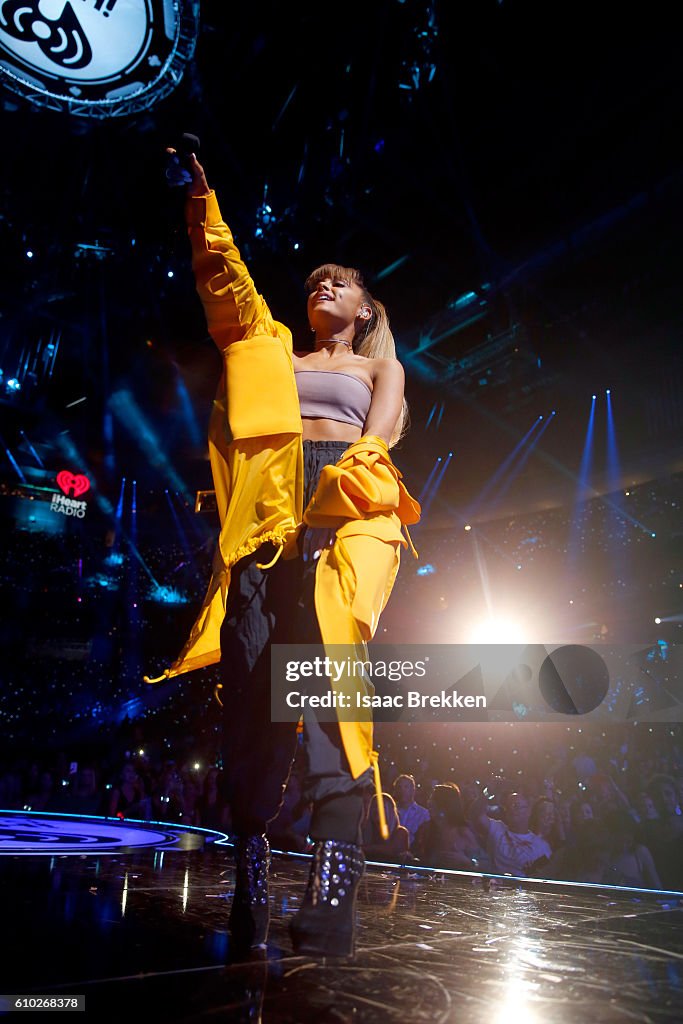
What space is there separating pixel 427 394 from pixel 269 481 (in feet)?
21.3

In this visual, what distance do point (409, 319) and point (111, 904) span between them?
6.48 m

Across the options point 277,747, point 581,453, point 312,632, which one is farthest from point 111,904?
point 581,453

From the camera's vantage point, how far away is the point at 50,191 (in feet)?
21.8

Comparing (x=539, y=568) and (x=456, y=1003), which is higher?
(x=539, y=568)

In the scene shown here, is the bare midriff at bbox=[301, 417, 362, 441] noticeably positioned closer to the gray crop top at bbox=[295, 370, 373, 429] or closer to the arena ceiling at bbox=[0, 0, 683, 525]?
the gray crop top at bbox=[295, 370, 373, 429]

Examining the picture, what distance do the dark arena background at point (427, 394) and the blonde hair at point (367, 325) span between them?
546 millimetres

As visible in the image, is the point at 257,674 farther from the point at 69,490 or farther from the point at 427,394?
the point at 69,490

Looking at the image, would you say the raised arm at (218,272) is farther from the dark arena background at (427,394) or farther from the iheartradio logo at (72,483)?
the iheartradio logo at (72,483)

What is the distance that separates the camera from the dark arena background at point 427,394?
1.63 m

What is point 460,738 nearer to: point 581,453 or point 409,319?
point 581,453

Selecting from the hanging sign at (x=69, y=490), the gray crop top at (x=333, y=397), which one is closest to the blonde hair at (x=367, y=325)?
the gray crop top at (x=333, y=397)

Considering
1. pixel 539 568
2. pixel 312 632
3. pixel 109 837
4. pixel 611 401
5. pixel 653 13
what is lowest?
pixel 109 837

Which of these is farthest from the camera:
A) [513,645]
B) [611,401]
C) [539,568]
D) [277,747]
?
[539,568]

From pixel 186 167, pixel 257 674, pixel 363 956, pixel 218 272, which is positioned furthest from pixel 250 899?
pixel 186 167
